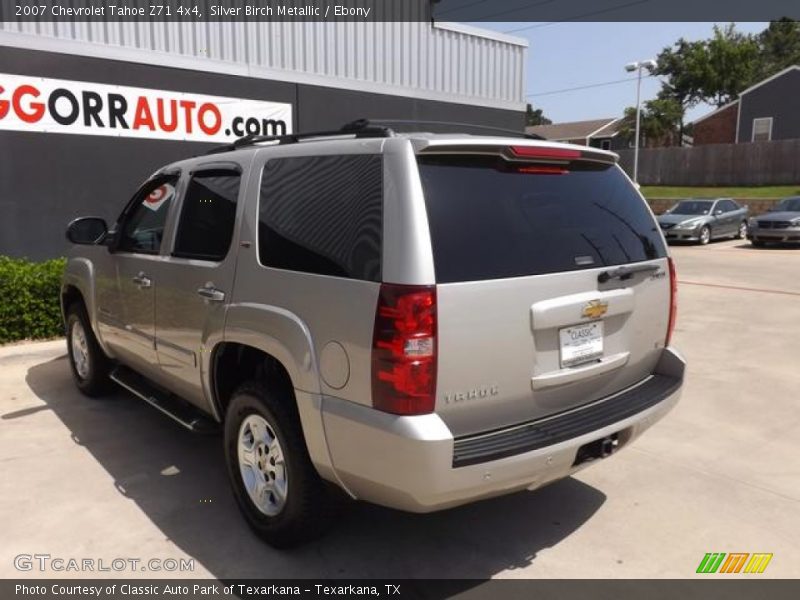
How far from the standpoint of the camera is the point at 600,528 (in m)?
3.43

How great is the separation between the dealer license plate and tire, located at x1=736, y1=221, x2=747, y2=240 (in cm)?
2143

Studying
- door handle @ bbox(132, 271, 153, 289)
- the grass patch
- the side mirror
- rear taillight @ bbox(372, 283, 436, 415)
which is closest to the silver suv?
rear taillight @ bbox(372, 283, 436, 415)

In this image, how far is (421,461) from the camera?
2445mm

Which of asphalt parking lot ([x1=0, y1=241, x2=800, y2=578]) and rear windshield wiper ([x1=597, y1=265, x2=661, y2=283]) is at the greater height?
rear windshield wiper ([x1=597, y1=265, x2=661, y2=283])

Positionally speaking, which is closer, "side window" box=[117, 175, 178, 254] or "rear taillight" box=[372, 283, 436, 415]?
"rear taillight" box=[372, 283, 436, 415]

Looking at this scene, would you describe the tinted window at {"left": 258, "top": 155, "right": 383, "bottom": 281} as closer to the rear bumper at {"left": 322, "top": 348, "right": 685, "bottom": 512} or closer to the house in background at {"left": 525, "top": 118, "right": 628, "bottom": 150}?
the rear bumper at {"left": 322, "top": 348, "right": 685, "bottom": 512}

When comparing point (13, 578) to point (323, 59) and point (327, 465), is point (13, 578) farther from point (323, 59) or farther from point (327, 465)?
point (323, 59)

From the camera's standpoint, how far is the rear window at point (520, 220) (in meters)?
2.63

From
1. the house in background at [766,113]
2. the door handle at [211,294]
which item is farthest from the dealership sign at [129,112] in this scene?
the house in background at [766,113]

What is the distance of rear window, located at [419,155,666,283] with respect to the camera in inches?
104

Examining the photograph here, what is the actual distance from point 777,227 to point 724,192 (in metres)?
15.5

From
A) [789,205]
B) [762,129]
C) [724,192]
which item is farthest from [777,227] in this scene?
[762,129]

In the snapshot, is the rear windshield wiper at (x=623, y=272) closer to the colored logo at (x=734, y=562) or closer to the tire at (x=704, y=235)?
the colored logo at (x=734, y=562)

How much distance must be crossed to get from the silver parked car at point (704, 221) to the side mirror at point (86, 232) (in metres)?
18.4
